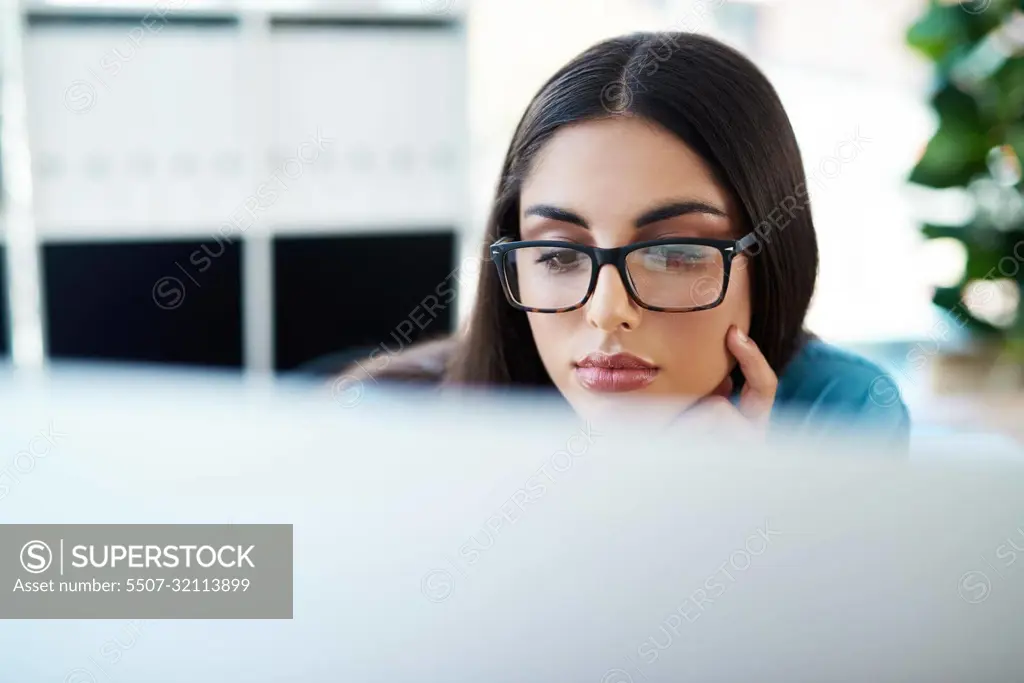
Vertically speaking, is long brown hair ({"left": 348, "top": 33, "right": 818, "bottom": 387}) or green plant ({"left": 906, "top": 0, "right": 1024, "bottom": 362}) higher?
green plant ({"left": 906, "top": 0, "right": 1024, "bottom": 362})

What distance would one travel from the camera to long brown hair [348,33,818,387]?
1.72 feet

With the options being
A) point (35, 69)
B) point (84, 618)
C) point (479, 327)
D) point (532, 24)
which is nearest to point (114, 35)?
point (35, 69)

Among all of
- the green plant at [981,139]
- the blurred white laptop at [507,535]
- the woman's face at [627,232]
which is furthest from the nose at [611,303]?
the green plant at [981,139]

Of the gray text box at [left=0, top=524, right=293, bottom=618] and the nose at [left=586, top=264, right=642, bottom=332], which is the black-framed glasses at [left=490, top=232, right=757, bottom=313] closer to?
the nose at [left=586, top=264, right=642, bottom=332]

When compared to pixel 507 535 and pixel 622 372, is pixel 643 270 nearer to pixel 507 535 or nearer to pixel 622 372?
pixel 622 372

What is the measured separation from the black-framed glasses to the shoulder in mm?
158

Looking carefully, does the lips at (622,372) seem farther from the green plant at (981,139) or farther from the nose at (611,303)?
the green plant at (981,139)

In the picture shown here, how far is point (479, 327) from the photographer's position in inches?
28.6

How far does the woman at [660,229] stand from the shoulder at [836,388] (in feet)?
0.11

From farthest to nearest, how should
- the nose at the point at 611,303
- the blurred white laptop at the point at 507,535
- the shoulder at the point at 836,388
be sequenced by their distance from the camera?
the shoulder at the point at 836,388 < the nose at the point at 611,303 < the blurred white laptop at the point at 507,535

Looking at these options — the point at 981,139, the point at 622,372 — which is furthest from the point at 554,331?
the point at 981,139

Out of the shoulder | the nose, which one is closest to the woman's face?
the nose

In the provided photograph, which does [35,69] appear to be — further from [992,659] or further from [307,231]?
[992,659]

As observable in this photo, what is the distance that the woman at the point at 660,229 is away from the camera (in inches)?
19.3
